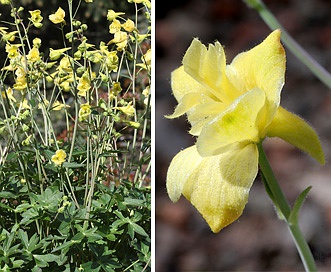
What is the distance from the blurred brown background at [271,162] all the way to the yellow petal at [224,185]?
33cm

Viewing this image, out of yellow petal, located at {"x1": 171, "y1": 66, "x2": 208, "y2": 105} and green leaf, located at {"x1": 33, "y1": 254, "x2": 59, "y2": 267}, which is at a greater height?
yellow petal, located at {"x1": 171, "y1": 66, "x2": 208, "y2": 105}

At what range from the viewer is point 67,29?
1234 millimetres

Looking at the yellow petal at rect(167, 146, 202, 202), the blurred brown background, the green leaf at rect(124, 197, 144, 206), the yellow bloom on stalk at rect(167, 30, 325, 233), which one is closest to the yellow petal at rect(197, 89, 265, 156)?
the yellow bloom on stalk at rect(167, 30, 325, 233)

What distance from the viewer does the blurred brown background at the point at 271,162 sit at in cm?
99

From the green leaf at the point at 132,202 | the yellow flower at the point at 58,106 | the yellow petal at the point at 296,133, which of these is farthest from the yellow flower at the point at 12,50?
the yellow petal at the point at 296,133

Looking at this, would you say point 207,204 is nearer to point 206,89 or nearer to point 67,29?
point 206,89

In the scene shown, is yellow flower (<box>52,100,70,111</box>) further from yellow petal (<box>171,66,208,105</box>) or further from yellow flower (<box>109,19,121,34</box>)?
yellow petal (<box>171,66,208,105</box>)

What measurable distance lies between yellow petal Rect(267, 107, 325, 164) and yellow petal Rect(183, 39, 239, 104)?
0.16 ft

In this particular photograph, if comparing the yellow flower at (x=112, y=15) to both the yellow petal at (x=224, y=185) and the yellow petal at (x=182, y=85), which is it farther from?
the yellow petal at (x=224, y=185)

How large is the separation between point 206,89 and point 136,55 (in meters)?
0.57

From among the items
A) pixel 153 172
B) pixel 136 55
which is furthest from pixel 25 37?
pixel 153 172

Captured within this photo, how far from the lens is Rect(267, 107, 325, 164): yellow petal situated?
0.56m

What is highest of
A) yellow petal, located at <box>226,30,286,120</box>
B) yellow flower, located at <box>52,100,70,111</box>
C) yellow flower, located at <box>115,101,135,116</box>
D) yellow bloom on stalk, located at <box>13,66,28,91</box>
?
yellow petal, located at <box>226,30,286,120</box>

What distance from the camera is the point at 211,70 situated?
0.59 metres
